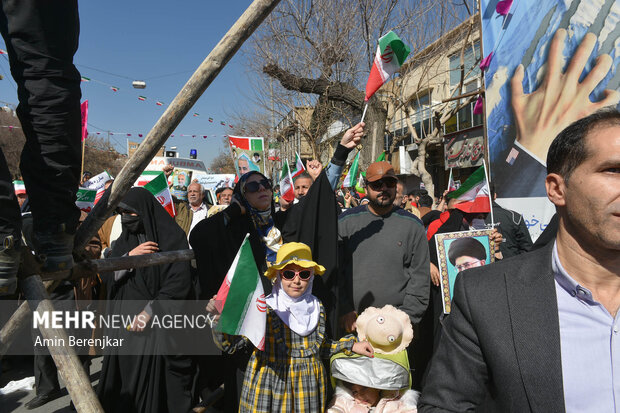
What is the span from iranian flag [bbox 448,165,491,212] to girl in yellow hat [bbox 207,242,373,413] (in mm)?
1955

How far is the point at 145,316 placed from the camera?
9.98ft

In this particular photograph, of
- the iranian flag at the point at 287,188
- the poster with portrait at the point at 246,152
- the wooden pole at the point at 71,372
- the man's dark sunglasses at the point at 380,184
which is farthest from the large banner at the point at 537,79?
the wooden pole at the point at 71,372

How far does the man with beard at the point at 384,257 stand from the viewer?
3137 millimetres

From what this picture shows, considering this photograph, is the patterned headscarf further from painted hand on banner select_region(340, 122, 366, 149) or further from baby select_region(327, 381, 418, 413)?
baby select_region(327, 381, 418, 413)

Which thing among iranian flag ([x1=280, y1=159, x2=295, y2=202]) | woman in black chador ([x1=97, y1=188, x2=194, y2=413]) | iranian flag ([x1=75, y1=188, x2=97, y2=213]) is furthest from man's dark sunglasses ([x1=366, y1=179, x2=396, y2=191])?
iranian flag ([x1=75, y1=188, x2=97, y2=213])

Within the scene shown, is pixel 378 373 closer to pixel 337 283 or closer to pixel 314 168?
pixel 337 283

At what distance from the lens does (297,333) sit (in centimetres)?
242

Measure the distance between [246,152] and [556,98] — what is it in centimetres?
439

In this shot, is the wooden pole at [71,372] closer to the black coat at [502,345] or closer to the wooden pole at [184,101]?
the wooden pole at [184,101]

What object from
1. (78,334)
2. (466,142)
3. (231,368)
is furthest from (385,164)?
(466,142)

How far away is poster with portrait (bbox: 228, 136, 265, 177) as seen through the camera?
5.91 metres

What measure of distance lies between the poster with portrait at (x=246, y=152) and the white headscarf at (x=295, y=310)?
358 centimetres

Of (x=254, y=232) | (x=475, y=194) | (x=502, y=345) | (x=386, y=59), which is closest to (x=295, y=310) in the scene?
(x=254, y=232)

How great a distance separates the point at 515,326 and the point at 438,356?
0.28m
